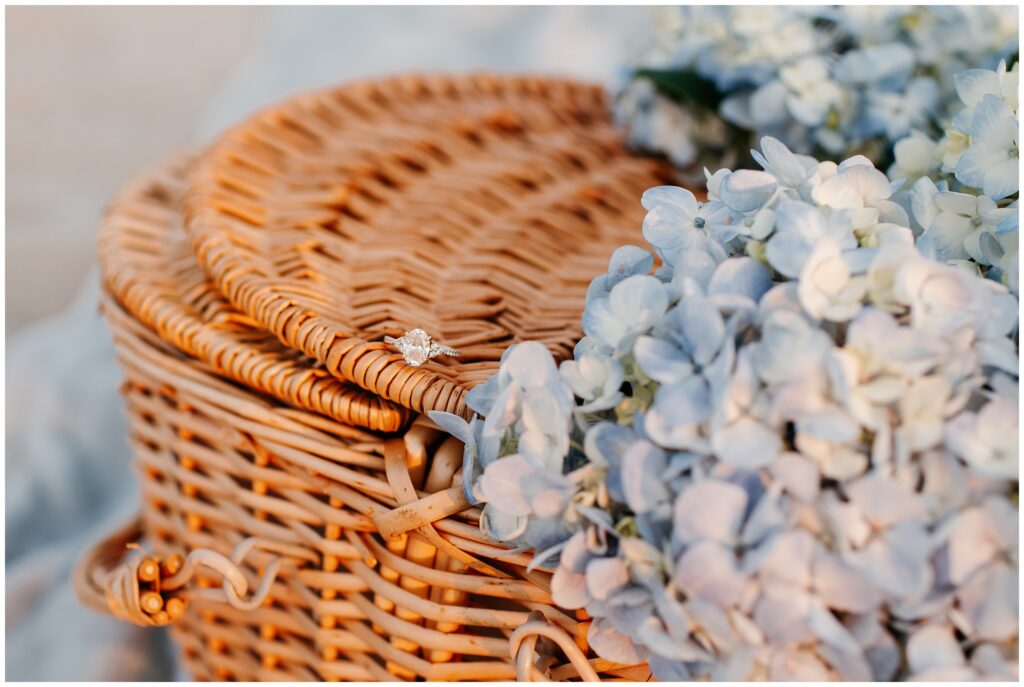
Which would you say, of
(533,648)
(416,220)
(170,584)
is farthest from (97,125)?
(533,648)

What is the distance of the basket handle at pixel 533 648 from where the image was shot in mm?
365

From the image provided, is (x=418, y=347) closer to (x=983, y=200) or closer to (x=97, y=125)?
(x=983, y=200)

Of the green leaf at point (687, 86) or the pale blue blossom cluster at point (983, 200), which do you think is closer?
the pale blue blossom cluster at point (983, 200)

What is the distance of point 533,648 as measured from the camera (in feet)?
1.21

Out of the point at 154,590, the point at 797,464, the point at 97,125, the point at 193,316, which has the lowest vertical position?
the point at 97,125

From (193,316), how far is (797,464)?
0.33 metres

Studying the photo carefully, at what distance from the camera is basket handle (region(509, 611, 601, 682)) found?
37cm

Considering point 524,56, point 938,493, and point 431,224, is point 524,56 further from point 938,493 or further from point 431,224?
point 938,493

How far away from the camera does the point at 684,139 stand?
2.25ft

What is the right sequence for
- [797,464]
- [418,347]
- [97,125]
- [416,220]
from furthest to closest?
[97,125] < [416,220] < [418,347] < [797,464]

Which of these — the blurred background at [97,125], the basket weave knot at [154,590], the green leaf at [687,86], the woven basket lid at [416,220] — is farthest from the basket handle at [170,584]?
the green leaf at [687,86]

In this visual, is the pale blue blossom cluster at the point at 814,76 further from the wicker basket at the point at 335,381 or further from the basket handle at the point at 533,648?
the basket handle at the point at 533,648

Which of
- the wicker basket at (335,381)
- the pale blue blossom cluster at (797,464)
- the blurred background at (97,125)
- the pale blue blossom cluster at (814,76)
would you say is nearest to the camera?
the pale blue blossom cluster at (797,464)

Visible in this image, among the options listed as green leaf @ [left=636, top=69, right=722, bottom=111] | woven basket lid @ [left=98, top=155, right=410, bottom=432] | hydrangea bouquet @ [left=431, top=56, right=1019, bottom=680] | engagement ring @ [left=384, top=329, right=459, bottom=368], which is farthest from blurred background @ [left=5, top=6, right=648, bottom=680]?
hydrangea bouquet @ [left=431, top=56, right=1019, bottom=680]
